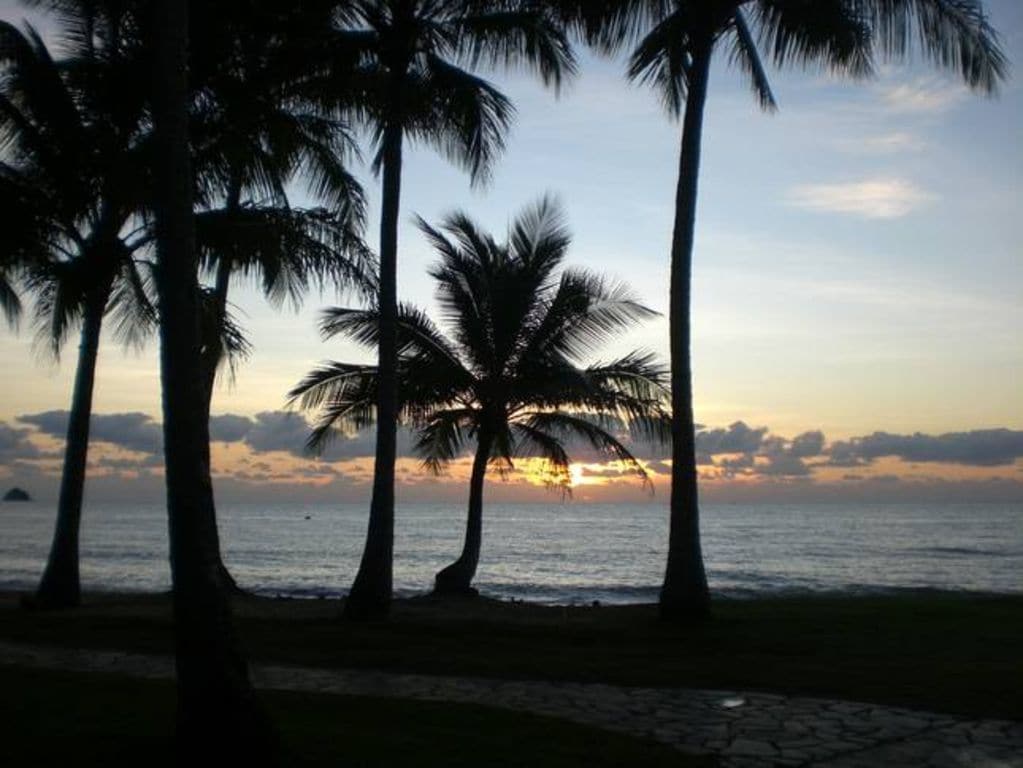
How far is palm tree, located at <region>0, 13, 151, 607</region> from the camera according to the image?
531 inches

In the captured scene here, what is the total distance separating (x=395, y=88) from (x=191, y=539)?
33.3 feet

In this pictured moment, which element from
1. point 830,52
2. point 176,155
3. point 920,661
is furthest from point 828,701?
point 830,52

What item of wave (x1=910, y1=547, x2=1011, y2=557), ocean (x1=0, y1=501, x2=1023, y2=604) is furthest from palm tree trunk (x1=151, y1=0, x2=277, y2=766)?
wave (x1=910, y1=547, x2=1011, y2=557)

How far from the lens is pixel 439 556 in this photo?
52406 mm

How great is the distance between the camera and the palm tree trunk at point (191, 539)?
6125mm

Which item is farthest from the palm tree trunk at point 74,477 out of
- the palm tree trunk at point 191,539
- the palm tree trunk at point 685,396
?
the palm tree trunk at point 191,539

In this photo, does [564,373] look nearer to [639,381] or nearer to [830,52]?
[639,381]

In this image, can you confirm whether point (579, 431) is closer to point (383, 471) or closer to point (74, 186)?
point (383, 471)

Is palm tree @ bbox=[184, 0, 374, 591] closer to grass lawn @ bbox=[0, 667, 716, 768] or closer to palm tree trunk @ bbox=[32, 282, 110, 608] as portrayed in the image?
palm tree trunk @ bbox=[32, 282, 110, 608]

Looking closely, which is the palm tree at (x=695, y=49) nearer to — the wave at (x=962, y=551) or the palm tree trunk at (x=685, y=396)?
the palm tree trunk at (x=685, y=396)

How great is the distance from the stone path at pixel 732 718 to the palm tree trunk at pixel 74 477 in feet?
18.5

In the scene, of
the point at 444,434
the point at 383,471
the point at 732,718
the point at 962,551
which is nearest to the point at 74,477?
the point at 383,471

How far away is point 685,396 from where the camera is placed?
13.6 meters

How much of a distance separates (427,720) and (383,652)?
3.93 meters
